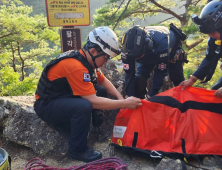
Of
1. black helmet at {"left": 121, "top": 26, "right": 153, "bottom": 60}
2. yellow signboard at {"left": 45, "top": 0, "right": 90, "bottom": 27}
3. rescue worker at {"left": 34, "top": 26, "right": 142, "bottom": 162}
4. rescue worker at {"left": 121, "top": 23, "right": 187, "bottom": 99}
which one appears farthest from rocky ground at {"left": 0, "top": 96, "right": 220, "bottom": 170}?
yellow signboard at {"left": 45, "top": 0, "right": 90, "bottom": 27}

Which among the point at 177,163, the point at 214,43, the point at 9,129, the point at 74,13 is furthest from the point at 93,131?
the point at 74,13

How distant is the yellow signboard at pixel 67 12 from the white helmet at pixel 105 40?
94.2 inches

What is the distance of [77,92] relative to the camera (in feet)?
7.76

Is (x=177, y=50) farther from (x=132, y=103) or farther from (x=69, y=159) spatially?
(x=69, y=159)

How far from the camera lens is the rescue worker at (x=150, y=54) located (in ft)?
8.52

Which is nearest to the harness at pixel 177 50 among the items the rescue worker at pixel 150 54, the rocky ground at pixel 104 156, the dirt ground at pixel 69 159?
the rescue worker at pixel 150 54

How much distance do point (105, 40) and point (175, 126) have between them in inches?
52.5

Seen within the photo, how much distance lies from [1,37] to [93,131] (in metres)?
6.62

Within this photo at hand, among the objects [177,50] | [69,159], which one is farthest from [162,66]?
[69,159]

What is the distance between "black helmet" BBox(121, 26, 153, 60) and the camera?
8.40 feet

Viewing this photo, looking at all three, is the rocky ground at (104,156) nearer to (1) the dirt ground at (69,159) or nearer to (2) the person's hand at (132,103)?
(1) the dirt ground at (69,159)

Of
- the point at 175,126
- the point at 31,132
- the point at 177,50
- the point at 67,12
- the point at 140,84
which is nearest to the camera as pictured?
the point at 175,126

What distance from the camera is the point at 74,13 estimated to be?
4.70 m

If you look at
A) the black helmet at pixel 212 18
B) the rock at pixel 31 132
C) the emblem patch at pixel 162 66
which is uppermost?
the black helmet at pixel 212 18
